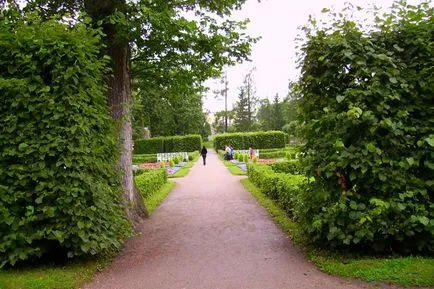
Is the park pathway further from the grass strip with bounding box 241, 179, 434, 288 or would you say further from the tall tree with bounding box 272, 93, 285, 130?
the tall tree with bounding box 272, 93, 285, 130

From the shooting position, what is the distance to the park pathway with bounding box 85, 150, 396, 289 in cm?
495

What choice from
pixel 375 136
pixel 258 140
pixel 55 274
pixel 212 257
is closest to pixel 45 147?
pixel 55 274

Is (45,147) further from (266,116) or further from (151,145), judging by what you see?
(266,116)

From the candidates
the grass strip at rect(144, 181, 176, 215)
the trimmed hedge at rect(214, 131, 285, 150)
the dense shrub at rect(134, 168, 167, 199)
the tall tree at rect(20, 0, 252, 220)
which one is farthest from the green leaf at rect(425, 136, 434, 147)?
the trimmed hedge at rect(214, 131, 285, 150)

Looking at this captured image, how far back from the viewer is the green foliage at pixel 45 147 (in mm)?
5152

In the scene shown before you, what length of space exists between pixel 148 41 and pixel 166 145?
39.3m

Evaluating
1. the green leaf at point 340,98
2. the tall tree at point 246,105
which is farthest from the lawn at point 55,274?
the tall tree at point 246,105

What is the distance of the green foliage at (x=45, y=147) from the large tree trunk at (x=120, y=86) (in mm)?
2244

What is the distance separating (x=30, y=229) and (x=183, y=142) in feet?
138

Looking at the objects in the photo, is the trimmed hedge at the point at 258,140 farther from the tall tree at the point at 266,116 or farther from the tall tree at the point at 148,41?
the tall tree at the point at 148,41

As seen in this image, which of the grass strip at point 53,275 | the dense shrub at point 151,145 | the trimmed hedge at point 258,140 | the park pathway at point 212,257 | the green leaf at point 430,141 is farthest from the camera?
the dense shrub at point 151,145

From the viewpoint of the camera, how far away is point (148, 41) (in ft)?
26.5

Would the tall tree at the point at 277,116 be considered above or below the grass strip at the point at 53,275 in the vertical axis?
above

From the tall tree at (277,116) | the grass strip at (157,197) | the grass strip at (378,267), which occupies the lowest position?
the grass strip at (157,197)
